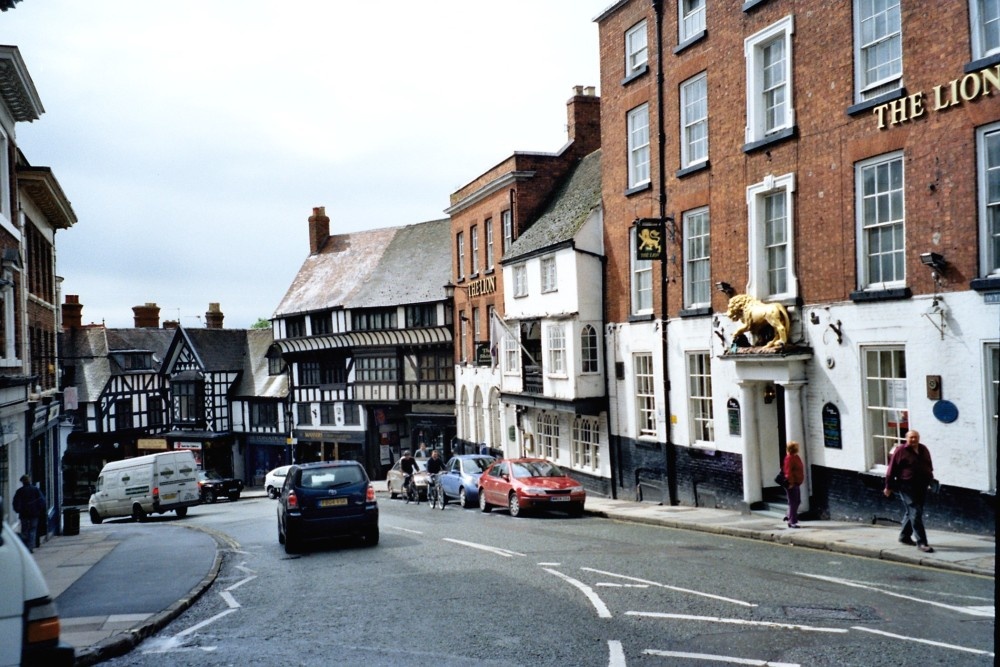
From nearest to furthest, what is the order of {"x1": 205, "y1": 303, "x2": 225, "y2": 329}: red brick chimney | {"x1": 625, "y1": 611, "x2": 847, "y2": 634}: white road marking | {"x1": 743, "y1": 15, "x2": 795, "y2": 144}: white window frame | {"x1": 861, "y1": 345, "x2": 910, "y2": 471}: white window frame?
1. {"x1": 625, "y1": 611, "x2": 847, "y2": 634}: white road marking
2. {"x1": 861, "y1": 345, "x2": 910, "y2": 471}: white window frame
3. {"x1": 743, "y1": 15, "x2": 795, "y2": 144}: white window frame
4. {"x1": 205, "y1": 303, "x2": 225, "y2": 329}: red brick chimney

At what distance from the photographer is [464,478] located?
27.3 m

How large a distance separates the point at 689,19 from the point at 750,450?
10767 mm

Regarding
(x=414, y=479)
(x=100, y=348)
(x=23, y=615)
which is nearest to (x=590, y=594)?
(x=23, y=615)

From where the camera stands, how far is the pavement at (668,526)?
10.7 m

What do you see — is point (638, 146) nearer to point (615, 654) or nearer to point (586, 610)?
point (586, 610)

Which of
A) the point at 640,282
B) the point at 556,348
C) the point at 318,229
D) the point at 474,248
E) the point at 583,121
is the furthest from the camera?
the point at 318,229

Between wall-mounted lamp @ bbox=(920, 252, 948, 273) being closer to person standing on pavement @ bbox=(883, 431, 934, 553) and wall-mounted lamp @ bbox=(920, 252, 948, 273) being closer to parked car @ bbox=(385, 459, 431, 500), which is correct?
A: person standing on pavement @ bbox=(883, 431, 934, 553)

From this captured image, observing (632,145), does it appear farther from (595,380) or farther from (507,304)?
(507,304)

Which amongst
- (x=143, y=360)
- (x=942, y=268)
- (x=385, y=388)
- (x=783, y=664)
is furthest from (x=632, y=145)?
(x=143, y=360)

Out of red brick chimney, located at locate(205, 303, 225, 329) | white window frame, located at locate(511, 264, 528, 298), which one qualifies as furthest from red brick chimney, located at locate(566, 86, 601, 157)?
red brick chimney, located at locate(205, 303, 225, 329)

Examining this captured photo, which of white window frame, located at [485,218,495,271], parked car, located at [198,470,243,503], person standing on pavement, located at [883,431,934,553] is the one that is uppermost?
white window frame, located at [485,218,495,271]

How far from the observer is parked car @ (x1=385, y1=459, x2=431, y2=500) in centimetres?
3059

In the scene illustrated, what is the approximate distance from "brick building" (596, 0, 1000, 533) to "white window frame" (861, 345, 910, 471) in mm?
38

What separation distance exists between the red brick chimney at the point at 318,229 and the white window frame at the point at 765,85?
43295mm
